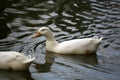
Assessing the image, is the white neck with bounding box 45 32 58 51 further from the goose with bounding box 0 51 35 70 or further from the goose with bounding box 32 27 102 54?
the goose with bounding box 0 51 35 70

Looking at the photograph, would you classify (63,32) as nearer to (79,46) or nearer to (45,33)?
(45,33)

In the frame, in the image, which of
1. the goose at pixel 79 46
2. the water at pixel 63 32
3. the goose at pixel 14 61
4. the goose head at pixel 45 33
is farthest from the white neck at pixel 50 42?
the goose at pixel 14 61

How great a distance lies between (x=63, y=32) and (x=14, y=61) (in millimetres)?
3078

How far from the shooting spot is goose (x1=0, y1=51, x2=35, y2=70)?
362 inches

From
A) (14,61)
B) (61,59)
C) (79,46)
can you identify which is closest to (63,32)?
(79,46)

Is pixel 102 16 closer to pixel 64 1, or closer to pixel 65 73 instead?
pixel 64 1

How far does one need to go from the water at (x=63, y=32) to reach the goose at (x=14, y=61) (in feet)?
0.47

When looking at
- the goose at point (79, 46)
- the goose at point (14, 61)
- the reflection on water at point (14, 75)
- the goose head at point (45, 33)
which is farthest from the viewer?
the goose head at point (45, 33)

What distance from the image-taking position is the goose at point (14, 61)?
9203mm

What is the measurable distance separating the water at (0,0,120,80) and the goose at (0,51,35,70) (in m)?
0.14

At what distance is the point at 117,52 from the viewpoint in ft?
33.6

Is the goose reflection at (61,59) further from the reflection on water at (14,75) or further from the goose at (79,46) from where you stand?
the reflection on water at (14,75)

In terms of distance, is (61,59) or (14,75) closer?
(14,75)

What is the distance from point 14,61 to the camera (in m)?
9.26
